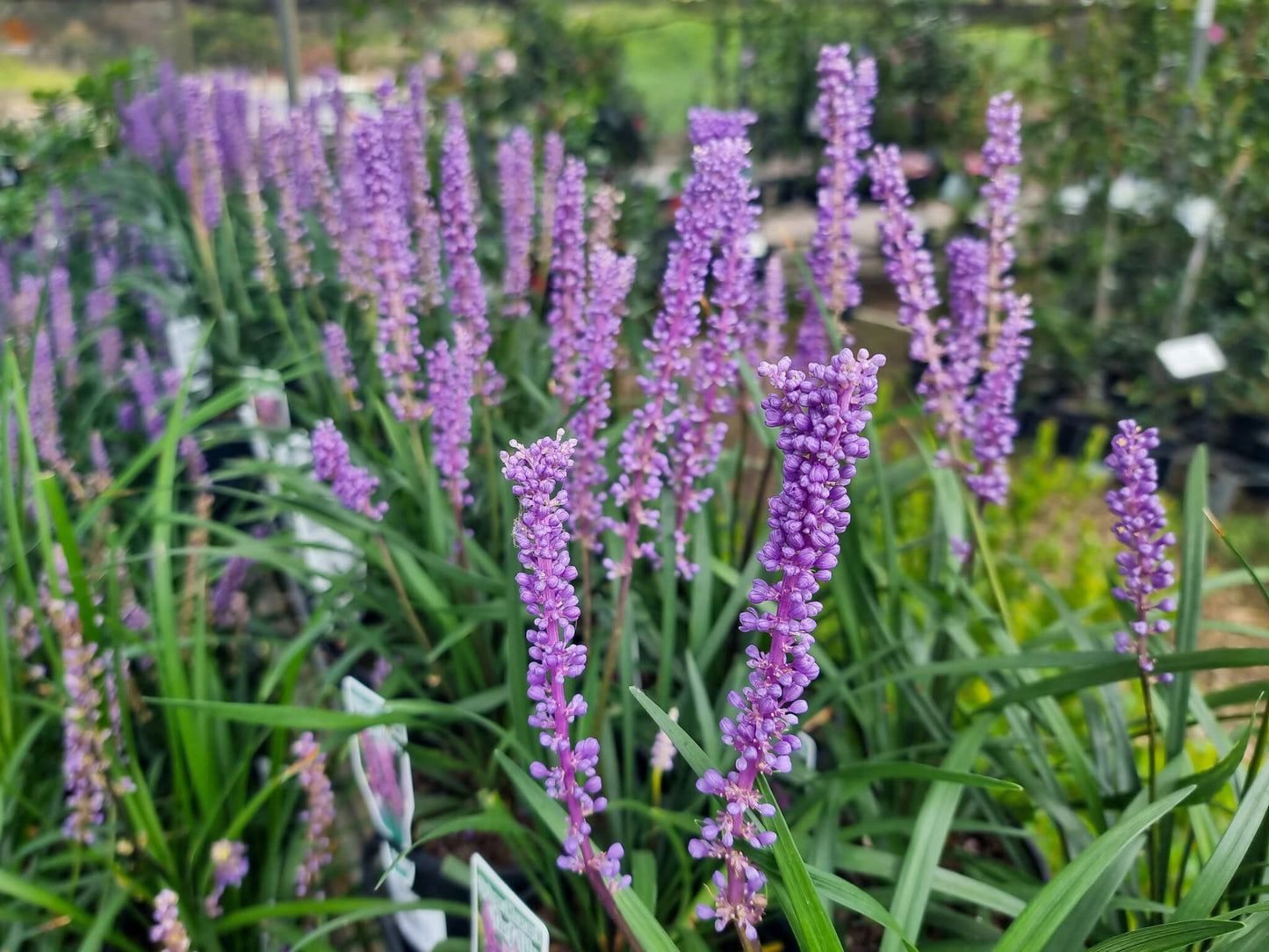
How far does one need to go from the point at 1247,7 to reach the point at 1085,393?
1791mm

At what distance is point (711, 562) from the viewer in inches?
64.6

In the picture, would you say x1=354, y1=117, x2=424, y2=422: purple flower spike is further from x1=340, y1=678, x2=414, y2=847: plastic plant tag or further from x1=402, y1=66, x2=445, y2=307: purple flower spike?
A: x1=340, y1=678, x2=414, y2=847: plastic plant tag

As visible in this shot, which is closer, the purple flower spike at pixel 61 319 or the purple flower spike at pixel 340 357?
the purple flower spike at pixel 340 357

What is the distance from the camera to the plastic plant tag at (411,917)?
4.85ft

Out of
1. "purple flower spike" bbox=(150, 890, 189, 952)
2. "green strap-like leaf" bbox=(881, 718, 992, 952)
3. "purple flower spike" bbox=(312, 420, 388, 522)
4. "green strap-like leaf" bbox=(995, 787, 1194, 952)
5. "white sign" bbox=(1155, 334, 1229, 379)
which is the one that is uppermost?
"purple flower spike" bbox=(312, 420, 388, 522)

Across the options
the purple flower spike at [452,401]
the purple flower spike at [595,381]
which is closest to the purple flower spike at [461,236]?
the purple flower spike at [452,401]

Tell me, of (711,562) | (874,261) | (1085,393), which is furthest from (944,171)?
(711,562)

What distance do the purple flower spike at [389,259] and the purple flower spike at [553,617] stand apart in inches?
32.4

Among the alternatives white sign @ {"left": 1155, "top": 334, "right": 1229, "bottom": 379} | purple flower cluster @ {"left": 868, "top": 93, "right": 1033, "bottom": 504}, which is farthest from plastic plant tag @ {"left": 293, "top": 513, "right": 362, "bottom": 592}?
white sign @ {"left": 1155, "top": 334, "right": 1229, "bottom": 379}

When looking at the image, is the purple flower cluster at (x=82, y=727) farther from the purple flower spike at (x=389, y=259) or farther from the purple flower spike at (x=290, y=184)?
the purple flower spike at (x=290, y=184)

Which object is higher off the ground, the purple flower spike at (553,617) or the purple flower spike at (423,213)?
the purple flower spike at (423,213)

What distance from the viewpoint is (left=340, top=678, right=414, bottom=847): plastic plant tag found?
1.37 metres

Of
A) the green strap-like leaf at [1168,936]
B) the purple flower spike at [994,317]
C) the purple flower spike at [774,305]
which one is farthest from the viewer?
the purple flower spike at [774,305]

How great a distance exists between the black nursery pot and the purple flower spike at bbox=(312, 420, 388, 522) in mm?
588
